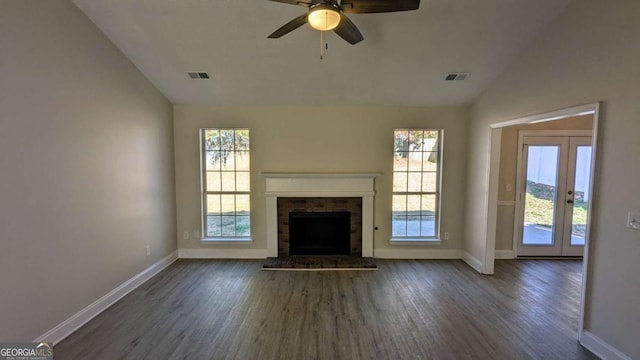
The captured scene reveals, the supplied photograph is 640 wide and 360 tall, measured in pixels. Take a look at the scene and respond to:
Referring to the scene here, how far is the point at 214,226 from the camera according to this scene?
4.98 m

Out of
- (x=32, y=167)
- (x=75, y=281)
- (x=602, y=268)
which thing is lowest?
(x=75, y=281)

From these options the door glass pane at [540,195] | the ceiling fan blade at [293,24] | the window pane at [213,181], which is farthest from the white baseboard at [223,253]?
the door glass pane at [540,195]

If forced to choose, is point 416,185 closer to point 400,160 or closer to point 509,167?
point 400,160

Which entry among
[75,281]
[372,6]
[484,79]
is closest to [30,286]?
[75,281]

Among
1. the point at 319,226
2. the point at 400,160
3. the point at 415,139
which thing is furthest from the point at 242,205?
the point at 415,139

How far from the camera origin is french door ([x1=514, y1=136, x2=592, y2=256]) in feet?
15.7

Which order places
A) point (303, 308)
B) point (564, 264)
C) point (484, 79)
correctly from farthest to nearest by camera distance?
point (564, 264) < point (484, 79) < point (303, 308)

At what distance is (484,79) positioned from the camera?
4031 mm

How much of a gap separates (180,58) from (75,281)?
274 cm

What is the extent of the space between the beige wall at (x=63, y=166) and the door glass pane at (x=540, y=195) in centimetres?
608

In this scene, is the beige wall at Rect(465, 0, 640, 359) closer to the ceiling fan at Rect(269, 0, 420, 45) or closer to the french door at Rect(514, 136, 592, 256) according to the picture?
the ceiling fan at Rect(269, 0, 420, 45)

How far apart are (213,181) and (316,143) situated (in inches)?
74.6

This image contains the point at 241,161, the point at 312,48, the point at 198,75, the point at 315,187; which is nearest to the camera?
the point at 312,48

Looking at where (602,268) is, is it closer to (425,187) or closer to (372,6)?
(425,187)
